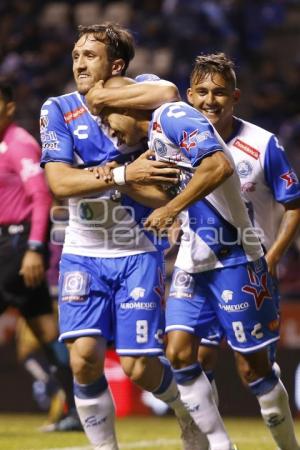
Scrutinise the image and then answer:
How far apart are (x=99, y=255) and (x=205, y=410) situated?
105cm

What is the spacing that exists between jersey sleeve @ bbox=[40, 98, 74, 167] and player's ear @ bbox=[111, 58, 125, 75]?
38 centimetres

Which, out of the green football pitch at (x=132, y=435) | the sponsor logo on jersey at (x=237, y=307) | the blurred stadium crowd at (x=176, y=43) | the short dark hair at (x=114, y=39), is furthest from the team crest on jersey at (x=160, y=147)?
the blurred stadium crowd at (x=176, y=43)

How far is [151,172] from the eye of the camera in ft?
20.3

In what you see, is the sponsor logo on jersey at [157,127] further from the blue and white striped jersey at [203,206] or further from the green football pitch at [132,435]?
the green football pitch at [132,435]

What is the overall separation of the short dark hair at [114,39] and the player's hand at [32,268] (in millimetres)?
2578

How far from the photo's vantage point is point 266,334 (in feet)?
21.6

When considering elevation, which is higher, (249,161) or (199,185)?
(199,185)

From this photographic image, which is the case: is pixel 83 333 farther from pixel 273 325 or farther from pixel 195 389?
pixel 273 325

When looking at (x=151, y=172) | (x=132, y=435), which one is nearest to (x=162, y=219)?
(x=151, y=172)

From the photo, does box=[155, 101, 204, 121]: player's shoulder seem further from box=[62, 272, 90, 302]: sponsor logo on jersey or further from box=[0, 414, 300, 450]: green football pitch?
box=[0, 414, 300, 450]: green football pitch

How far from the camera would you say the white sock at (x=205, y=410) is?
21.4ft

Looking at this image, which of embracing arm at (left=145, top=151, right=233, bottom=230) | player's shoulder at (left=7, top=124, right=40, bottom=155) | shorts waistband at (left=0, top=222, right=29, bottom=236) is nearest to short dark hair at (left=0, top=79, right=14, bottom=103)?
player's shoulder at (left=7, top=124, right=40, bottom=155)

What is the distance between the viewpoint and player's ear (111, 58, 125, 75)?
664 centimetres

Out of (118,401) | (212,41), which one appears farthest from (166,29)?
(118,401)
